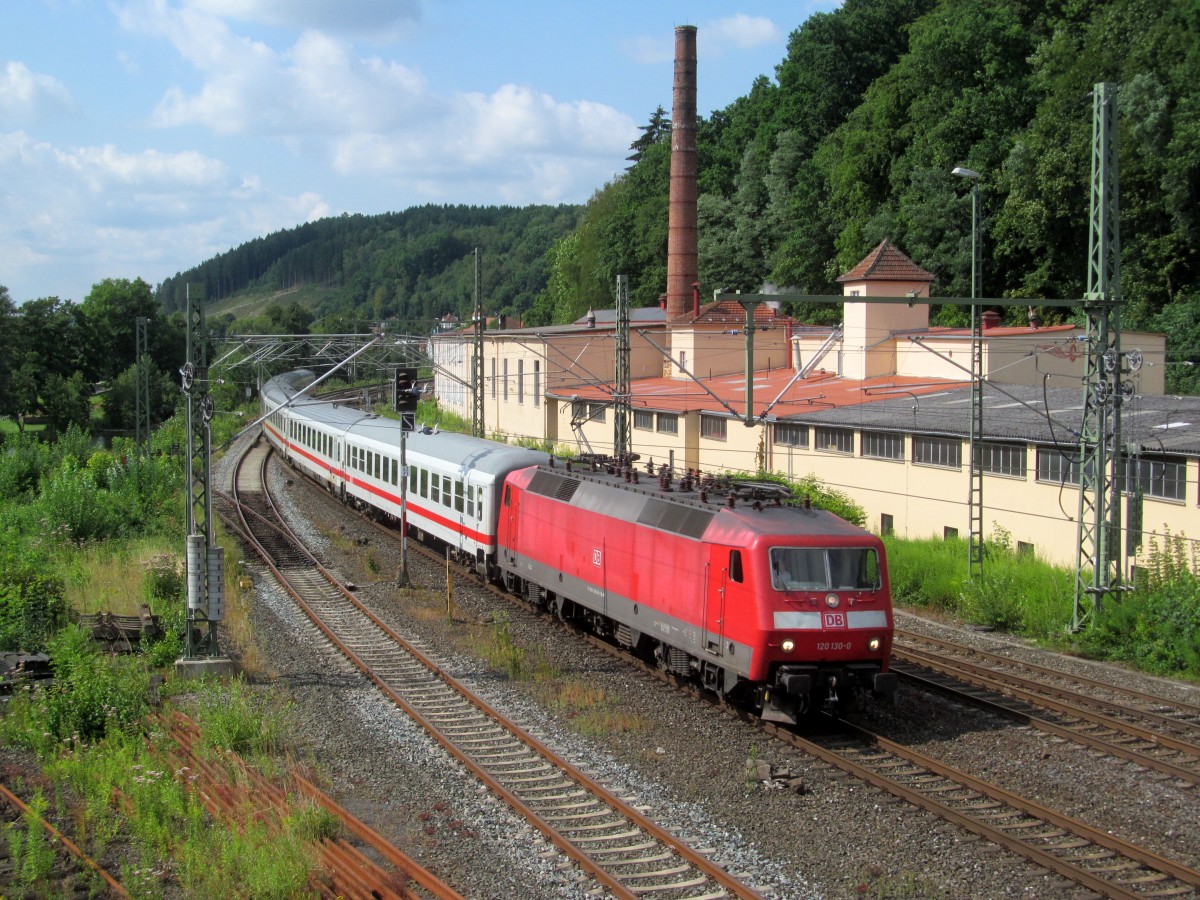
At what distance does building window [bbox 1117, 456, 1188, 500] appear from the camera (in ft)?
66.4

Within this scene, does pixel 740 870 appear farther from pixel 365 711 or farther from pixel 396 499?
pixel 396 499

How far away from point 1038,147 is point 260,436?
46.1 meters

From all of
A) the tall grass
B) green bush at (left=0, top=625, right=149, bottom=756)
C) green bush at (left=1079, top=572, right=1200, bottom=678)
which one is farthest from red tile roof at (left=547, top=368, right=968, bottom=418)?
green bush at (left=0, top=625, right=149, bottom=756)

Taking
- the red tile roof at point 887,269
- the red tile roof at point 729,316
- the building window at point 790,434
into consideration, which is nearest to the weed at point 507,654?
the building window at point 790,434

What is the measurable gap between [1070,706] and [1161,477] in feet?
26.2

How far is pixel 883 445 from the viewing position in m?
27.8

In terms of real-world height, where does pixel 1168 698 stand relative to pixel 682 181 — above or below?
below

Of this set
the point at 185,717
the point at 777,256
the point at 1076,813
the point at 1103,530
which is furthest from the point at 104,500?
the point at 777,256

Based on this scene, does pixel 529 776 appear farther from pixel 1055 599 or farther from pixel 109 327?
pixel 109 327

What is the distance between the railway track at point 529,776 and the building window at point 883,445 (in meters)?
13.4

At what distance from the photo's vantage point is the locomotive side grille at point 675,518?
1452 centimetres

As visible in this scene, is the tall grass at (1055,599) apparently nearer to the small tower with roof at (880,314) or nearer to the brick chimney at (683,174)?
the small tower with roof at (880,314)

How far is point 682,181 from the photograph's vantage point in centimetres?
5347

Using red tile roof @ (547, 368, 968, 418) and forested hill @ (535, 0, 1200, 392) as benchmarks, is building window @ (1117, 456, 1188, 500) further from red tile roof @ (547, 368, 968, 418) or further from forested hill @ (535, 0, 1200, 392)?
forested hill @ (535, 0, 1200, 392)
